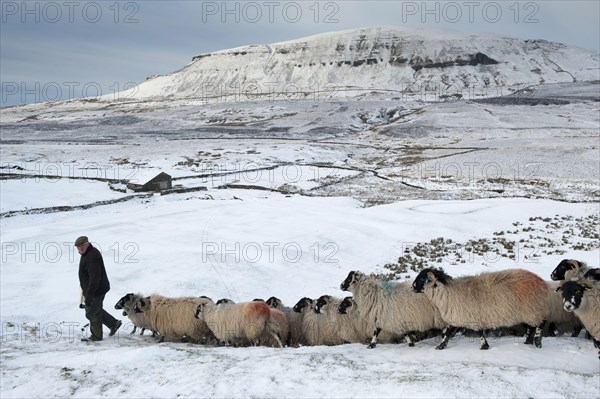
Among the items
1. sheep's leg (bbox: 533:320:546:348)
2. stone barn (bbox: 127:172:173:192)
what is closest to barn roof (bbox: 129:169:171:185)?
stone barn (bbox: 127:172:173:192)

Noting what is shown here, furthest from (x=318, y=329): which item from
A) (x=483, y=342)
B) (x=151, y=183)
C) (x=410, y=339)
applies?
(x=151, y=183)

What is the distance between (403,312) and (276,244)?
516 inches

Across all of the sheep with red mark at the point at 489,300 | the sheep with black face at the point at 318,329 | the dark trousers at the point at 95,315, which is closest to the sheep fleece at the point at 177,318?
the dark trousers at the point at 95,315

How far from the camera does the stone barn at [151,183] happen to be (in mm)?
40688

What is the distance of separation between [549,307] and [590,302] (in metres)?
1.05

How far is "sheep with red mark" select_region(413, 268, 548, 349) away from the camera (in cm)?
867

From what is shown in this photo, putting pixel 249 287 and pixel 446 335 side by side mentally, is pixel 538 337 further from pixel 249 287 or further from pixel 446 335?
pixel 249 287

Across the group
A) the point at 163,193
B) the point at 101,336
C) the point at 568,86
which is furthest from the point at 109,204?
the point at 568,86

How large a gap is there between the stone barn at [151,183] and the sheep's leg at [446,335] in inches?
1389

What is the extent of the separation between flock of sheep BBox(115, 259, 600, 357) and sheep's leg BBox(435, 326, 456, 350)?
0.02 meters

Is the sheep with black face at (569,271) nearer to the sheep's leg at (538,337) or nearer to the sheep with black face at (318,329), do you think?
the sheep's leg at (538,337)

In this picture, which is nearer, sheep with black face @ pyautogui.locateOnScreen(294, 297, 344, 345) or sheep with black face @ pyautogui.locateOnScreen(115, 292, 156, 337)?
sheep with black face @ pyautogui.locateOnScreen(294, 297, 344, 345)

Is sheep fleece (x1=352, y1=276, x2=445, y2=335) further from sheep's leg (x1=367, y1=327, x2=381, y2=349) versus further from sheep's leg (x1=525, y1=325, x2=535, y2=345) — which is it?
sheep's leg (x1=525, y1=325, x2=535, y2=345)

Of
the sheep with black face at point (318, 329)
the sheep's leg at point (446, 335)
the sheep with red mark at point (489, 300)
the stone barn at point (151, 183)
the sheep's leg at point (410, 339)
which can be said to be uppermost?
the stone barn at point (151, 183)
